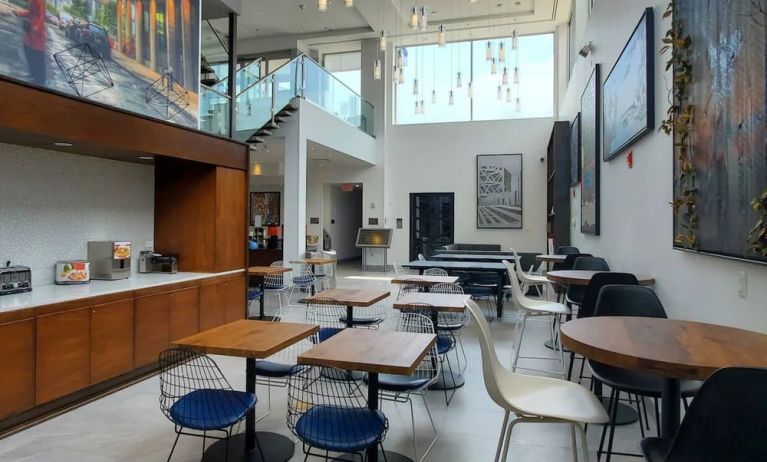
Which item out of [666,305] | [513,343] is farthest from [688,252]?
[513,343]

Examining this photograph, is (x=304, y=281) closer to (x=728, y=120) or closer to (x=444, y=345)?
(x=444, y=345)

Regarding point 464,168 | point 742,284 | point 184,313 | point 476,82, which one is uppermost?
point 476,82

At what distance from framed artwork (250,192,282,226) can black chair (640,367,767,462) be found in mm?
13189

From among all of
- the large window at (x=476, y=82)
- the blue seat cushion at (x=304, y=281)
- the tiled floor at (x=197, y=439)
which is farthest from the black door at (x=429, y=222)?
the tiled floor at (x=197, y=439)

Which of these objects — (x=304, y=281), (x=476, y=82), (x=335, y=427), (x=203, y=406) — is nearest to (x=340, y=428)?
(x=335, y=427)

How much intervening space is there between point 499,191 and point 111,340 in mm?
10762

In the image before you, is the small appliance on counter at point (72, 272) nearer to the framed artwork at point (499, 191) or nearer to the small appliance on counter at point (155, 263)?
the small appliance on counter at point (155, 263)

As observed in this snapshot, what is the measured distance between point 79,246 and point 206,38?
7123 millimetres

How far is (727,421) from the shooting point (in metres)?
1.19

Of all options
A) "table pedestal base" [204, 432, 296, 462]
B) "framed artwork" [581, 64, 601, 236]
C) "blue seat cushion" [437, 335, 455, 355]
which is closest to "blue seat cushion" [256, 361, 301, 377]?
"table pedestal base" [204, 432, 296, 462]

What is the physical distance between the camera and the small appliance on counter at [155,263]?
520cm

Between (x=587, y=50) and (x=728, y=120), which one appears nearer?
(x=728, y=120)

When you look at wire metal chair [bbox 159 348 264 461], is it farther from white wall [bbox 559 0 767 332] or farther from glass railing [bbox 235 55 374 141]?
glass railing [bbox 235 55 374 141]

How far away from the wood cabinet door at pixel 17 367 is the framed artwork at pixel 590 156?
6.16 m
